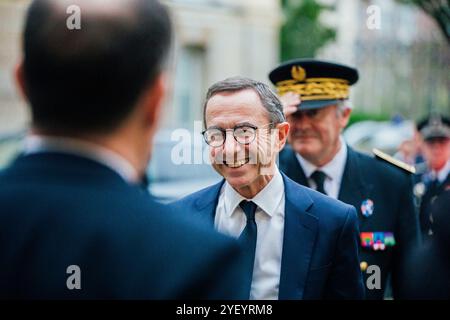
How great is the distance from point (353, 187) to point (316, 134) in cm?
30

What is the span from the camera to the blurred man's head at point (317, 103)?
321cm

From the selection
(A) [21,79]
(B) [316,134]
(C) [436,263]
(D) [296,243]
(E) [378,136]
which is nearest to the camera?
(A) [21,79]

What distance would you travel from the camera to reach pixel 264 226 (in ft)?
7.57

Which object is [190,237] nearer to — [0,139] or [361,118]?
[0,139]

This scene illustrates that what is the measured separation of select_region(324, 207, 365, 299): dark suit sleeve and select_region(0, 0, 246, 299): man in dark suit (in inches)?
41.8

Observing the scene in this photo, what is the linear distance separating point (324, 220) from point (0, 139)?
6.66 metres

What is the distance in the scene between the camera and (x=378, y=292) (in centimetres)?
294

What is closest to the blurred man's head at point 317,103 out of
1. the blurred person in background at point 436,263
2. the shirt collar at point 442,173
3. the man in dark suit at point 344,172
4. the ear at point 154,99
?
the man in dark suit at point 344,172

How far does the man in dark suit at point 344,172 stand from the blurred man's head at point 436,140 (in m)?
2.82

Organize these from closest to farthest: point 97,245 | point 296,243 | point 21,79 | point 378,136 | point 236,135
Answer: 1. point 97,245
2. point 21,79
3. point 296,243
4. point 236,135
5. point 378,136

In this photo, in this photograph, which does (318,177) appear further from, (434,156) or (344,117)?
(434,156)

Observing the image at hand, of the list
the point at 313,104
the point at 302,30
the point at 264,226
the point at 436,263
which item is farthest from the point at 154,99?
the point at 302,30

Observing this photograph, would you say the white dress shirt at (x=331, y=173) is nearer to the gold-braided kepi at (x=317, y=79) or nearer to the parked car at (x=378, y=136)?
the gold-braided kepi at (x=317, y=79)
